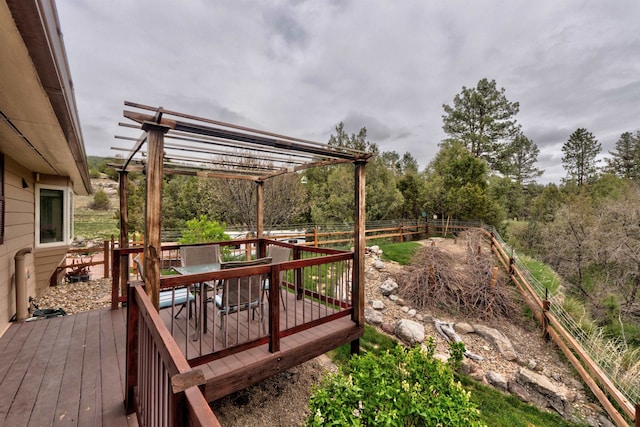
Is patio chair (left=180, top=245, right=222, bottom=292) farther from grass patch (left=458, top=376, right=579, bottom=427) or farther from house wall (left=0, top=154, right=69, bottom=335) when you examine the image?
grass patch (left=458, top=376, right=579, bottom=427)

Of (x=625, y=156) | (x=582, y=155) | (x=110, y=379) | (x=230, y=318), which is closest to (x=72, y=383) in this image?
(x=110, y=379)

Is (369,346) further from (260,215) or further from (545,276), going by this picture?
(545,276)

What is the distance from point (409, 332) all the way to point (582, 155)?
26.9 m

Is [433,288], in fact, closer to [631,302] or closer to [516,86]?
[631,302]

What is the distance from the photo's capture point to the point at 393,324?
5855mm

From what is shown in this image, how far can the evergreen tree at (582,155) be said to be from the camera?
2159 cm

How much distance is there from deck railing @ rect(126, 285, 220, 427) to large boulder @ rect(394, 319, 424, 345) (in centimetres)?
467

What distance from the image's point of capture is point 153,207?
2.31 m

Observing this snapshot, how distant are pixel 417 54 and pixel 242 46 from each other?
6689 mm

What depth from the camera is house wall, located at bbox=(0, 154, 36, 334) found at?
3.54 m

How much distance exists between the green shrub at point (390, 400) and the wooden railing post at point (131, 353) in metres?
1.38

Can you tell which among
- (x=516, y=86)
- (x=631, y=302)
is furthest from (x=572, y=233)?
(x=516, y=86)

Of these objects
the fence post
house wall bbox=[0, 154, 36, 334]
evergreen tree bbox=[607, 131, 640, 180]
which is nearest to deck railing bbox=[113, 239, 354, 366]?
house wall bbox=[0, 154, 36, 334]

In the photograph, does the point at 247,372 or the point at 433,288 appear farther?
the point at 433,288
